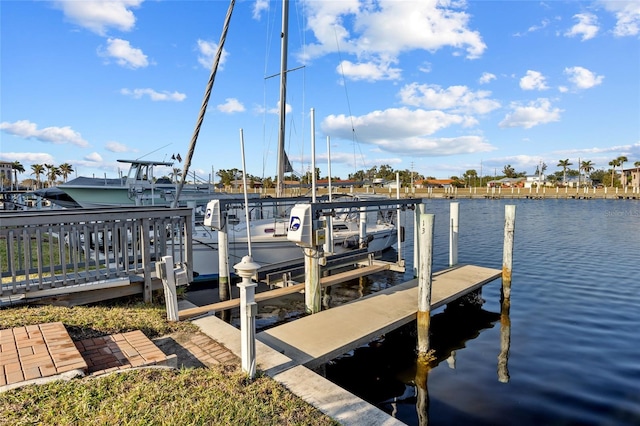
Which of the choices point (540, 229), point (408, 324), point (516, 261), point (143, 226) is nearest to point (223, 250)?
point (143, 226)

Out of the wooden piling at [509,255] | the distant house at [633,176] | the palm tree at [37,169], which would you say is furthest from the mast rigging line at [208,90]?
the distant house at [633,176]

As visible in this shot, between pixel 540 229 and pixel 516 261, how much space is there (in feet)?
41.4

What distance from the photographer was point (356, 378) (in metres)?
6.64

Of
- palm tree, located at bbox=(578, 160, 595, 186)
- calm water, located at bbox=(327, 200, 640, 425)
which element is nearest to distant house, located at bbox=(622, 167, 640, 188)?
palm tree, located at bbox=(578, 160, 595, 186)

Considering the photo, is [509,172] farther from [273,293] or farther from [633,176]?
[273,293]

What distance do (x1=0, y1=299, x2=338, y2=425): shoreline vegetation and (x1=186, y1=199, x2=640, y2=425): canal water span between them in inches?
108

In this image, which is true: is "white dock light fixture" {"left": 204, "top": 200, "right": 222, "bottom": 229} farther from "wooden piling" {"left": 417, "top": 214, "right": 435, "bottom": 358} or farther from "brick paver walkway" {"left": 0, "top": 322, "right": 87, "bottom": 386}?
"wooden piling" {"left": 417, "top": 214, "right": 435, "bottom": 358}

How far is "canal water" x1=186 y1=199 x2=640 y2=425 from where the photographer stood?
5559mm

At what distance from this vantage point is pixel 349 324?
253 inches

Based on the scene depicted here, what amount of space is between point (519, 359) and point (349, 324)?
361 centimetres

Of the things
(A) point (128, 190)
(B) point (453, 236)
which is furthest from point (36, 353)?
(A) point (128, 190)

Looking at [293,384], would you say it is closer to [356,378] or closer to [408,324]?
[356,378]

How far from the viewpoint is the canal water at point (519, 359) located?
5.56 m

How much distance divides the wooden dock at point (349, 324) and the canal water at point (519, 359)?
32.4 inches
